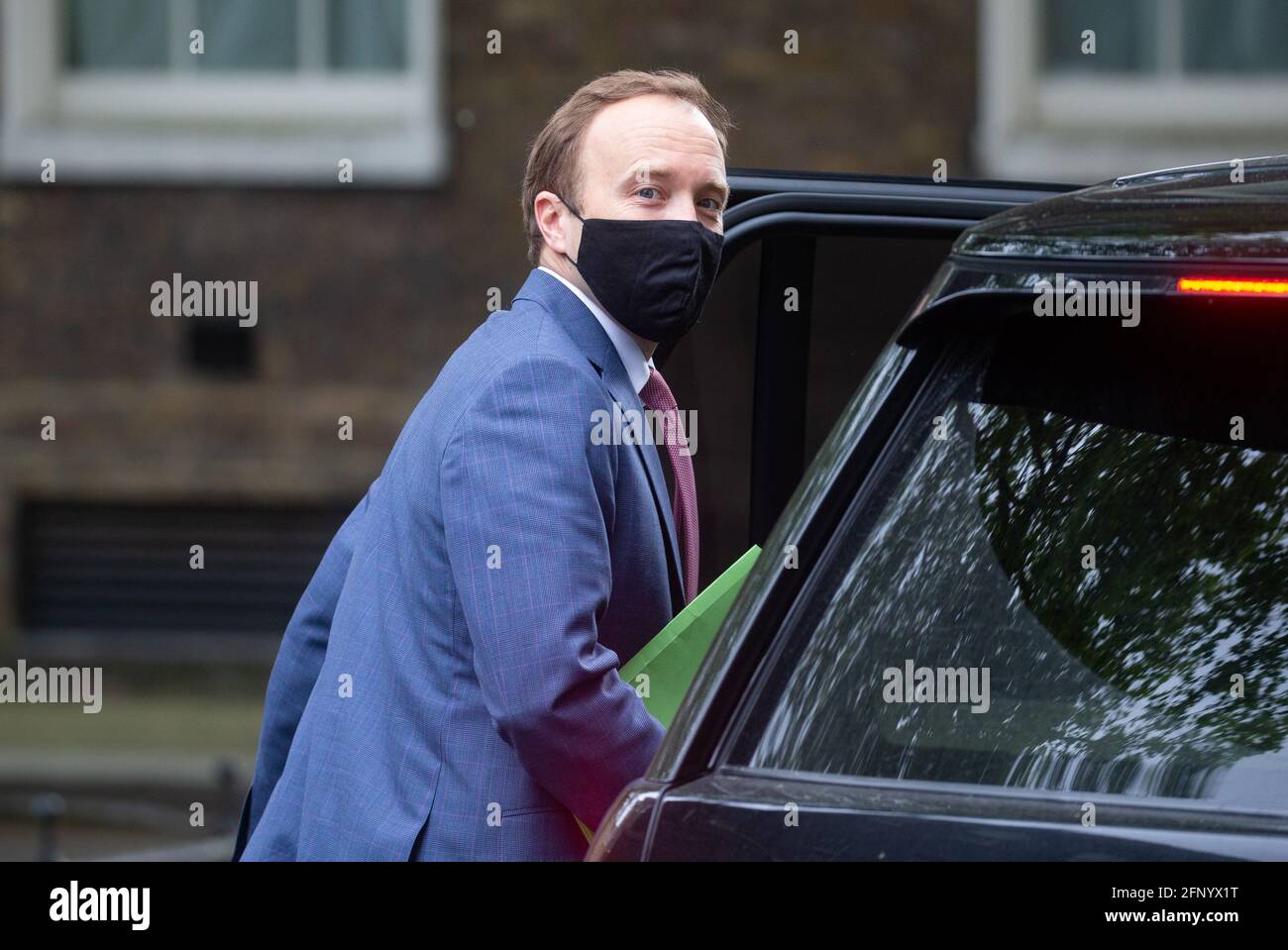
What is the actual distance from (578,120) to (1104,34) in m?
7.81

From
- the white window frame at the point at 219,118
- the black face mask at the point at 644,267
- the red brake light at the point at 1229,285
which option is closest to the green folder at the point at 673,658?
the black face mask at the point at 644,267

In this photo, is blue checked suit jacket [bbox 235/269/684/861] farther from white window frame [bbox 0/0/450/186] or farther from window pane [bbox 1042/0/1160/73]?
window pane [bbox 1042/0/1160/73]

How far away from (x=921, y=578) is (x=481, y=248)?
777cm

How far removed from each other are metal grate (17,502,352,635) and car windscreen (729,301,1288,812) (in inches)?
313

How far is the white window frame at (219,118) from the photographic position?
9.18 m

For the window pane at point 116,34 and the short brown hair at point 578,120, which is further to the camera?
the window pane at point 116,34

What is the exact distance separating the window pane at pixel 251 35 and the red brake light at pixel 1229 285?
28.4 ft

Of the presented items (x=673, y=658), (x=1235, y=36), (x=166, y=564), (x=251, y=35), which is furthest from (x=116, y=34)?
(x=673, y=658)

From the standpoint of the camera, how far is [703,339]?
291cm

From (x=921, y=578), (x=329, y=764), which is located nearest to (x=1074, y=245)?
(x=921, y=578)

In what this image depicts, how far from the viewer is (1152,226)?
167 centimetres

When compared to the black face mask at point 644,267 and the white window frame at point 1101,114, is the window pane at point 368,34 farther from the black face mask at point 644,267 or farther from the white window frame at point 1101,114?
the black face mask at point 644,267
